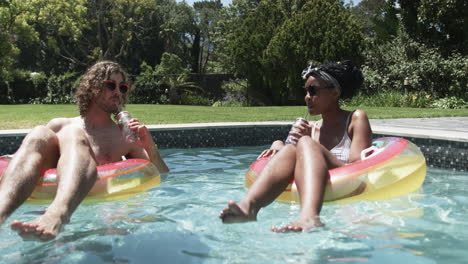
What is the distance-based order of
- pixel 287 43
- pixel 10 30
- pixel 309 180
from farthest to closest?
pixel 10 30, pixel 287 43, pixel 309 180

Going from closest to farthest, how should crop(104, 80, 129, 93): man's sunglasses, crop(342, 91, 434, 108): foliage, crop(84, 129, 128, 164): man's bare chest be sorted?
1. crop(104, 80, 129, 93): man's sunglasses
2. crop(84, 129, 128, 164): man's bare chest
3. crop(342, 91, 434, 108): foliage

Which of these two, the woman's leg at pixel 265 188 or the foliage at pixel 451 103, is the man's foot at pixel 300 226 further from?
the foliage at pixel 451 103

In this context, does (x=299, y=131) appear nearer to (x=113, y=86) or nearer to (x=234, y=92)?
(x=113, y=86)

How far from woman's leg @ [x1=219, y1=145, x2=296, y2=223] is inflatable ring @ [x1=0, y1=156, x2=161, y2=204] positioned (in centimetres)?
113

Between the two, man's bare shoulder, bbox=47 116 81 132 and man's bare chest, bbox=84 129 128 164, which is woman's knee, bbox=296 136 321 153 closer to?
man's bare chest, bbox=84 129 128 164

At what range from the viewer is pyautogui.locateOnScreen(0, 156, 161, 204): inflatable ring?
336cm

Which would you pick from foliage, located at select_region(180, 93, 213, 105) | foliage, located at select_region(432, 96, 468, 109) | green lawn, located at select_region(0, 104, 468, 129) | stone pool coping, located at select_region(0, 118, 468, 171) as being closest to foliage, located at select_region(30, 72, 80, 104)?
foliage, located at select_region(180, 93, 213, 105)

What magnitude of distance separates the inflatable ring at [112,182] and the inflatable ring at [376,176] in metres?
0.88

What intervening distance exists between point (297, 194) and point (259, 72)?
19.3 metres

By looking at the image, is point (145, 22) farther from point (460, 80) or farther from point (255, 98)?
point (460, 80)

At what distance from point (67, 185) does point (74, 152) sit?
360 mm

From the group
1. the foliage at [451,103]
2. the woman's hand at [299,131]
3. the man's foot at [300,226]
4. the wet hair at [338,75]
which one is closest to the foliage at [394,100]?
the foliage at [451,103]

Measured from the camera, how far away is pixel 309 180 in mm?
2959

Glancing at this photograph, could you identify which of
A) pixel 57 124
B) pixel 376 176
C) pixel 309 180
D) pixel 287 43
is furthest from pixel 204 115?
pixel 309 180
